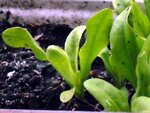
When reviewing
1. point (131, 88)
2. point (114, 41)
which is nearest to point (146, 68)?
point (114, 41)

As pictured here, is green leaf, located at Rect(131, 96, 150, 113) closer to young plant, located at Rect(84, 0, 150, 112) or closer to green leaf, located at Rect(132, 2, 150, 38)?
young plant, located at Rect(84, 0, 150, 112)

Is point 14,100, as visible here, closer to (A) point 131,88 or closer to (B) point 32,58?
(B) point 32,58

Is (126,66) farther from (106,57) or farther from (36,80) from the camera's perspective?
(36,80)

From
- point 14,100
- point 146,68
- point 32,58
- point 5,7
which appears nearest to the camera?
point 146,68

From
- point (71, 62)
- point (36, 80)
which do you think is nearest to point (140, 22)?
point (71, 62)

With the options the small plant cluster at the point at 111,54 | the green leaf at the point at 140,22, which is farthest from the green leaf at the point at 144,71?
the green leaf at the point at 140,22

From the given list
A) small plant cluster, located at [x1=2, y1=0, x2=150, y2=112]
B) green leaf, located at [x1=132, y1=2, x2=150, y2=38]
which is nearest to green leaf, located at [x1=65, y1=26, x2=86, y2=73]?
small plant cluster, located at [x1=2, y1=0, x2=150, y2=112]
